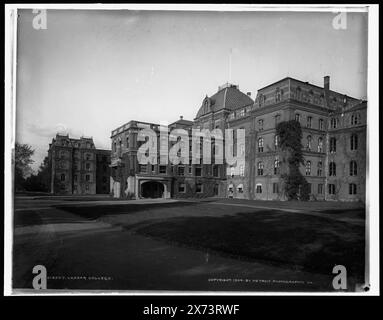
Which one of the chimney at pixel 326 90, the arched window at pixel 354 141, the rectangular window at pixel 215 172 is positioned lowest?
the rectangular window at pixel 215 172

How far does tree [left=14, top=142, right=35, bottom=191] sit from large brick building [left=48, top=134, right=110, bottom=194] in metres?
0.87

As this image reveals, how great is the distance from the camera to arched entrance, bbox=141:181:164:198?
10.2 m

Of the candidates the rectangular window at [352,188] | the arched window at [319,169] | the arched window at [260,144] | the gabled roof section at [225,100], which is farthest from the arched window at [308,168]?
the gabled roof section at [225,100]

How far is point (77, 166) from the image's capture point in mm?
9602

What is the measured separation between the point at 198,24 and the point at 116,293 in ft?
26.8

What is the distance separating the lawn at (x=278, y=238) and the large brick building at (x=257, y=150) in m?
1.48

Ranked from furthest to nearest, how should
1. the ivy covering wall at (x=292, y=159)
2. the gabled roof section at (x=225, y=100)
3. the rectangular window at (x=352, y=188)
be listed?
the ivy covering wall at (x=292, y=159), the gabled roof section at (x=225, y=100), the rectangular window at (x=352, y=188)

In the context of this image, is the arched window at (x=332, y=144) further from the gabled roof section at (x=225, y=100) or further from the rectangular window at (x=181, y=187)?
the rectangular window at (x=181, y=187)

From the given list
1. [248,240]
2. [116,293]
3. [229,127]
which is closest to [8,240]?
[116,293]

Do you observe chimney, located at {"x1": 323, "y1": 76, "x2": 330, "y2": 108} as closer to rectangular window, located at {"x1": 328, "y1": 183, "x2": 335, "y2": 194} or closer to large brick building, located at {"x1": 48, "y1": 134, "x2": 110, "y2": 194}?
rectangular window, located at {"x1": 328, "y1": 183, "x2": 335, "y2": 194}

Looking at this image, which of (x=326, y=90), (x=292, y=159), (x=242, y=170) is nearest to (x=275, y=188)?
(x=292, y=159)

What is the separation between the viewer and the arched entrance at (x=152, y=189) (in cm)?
1022

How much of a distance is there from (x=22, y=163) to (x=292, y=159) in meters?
9.78

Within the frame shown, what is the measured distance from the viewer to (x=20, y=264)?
22.0ft
